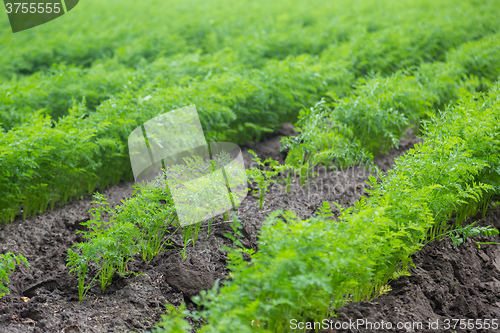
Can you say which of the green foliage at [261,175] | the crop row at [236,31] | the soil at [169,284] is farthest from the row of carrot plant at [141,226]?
the crop row at [236,31]

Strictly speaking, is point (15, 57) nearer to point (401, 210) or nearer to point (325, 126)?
point (325, 126)

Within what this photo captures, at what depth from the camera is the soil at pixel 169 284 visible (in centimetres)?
319

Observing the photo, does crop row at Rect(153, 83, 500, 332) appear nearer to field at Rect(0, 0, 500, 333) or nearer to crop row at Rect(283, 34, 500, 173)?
field at Rect(0, 0, 500, 333)

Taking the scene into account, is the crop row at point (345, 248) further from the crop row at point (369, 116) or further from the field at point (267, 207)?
the crop row at point (369, 116)

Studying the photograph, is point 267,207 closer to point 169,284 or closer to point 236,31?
point 169,284

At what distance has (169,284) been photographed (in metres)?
3.60

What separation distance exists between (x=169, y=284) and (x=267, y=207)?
4.49ft

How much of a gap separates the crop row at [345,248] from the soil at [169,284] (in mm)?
195

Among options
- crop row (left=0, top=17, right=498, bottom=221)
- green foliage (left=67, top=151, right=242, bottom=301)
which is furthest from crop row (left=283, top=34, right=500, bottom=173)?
green foliage (left=67, top=151, right=242, bottom=301)

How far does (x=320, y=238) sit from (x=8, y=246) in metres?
3.04

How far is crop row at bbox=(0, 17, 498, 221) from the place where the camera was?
14.2ft

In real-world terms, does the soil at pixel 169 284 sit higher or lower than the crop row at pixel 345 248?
lower

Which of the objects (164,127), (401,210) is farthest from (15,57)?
(401,210)

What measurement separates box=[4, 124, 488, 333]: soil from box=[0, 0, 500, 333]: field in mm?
14
